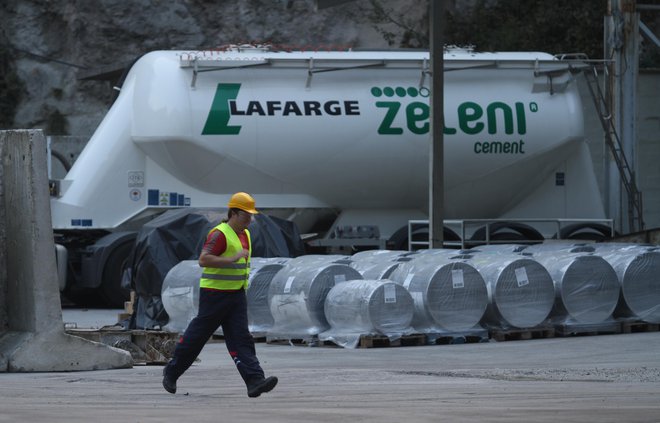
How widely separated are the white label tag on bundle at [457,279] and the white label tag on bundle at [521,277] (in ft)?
2.47

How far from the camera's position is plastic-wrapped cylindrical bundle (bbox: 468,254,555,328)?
16.1 meters

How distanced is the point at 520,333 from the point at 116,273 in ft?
27.6

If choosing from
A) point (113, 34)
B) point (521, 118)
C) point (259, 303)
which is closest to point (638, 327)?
point (259, 303)

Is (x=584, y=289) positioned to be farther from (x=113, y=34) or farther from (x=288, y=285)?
(x=113, y=34)

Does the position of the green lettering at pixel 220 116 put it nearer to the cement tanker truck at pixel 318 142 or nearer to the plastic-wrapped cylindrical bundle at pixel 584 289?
the cement tanker truck at pixel 318 142

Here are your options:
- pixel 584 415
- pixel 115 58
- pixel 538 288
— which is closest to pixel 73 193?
pixel 538 288

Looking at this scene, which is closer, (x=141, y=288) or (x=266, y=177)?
(x=141, y=288)

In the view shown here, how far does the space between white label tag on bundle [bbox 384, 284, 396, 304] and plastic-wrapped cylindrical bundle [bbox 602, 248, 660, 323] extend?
3256 millimetres

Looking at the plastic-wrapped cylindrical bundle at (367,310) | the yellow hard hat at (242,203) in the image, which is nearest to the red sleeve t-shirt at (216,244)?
the yellow hard hat at (242,203)

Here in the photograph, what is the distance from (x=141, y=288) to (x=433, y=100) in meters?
5.18

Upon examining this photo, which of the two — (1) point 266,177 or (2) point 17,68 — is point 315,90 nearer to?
(1) point 266,177

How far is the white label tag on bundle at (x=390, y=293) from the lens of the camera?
1523 cm

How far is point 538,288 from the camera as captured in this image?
53.0ft

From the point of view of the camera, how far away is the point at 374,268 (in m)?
17.1
